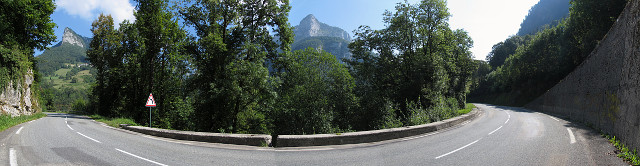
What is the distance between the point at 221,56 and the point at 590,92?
77.6 ft

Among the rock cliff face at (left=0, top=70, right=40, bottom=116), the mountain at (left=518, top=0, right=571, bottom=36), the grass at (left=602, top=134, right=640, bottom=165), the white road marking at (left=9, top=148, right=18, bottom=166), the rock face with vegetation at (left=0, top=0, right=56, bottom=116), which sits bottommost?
the grass at (left=602, top=134, right=640, bottom=165)

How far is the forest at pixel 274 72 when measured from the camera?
1783cm

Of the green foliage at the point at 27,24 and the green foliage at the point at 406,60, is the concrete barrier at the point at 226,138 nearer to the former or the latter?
the green foliage at the point at 406,60

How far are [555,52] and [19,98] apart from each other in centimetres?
6854

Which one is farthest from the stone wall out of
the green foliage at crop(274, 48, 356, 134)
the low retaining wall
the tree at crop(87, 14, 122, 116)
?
the tree at crop(87, 14, 122, 116)

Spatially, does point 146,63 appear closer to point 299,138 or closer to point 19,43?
point 19,43

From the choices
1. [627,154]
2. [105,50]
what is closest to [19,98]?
[105,50]

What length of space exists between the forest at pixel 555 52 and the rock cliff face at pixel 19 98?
53.6 m

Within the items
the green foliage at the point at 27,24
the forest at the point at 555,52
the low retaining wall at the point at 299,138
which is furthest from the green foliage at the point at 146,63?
the forest at the point at 555,52

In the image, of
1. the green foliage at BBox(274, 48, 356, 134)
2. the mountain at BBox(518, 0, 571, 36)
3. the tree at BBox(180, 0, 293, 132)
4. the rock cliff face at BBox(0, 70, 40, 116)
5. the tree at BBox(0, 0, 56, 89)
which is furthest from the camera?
the mountain at BBox(518, 0, 571, 36)

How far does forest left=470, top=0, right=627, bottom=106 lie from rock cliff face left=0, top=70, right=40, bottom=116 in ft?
176

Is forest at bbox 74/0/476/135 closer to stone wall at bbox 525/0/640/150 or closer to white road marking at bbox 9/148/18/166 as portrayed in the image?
stone wall at bbox 525/0/640/150

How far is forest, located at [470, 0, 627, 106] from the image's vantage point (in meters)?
26.7

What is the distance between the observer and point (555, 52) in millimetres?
38938
